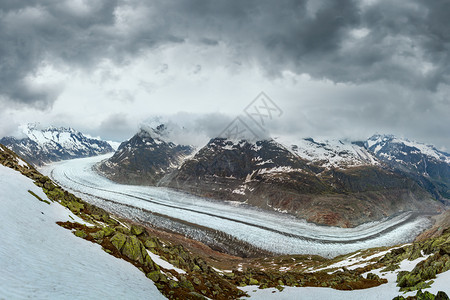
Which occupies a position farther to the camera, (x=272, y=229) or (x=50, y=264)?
(x=272, y=229)

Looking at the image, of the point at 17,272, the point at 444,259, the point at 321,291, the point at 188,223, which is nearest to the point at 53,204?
the point at 17,272

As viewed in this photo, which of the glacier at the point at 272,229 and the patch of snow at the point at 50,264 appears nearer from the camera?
the patch of snow at the point at 50,264

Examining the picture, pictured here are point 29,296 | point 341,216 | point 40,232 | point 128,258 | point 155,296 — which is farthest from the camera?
point 341,216

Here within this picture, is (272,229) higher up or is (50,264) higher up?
(50,264)

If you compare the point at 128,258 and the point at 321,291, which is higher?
the point at 128,258

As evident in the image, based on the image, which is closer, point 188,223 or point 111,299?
point 111,299

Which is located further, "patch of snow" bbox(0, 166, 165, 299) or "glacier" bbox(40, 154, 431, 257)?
"glacier" bbox(40, 154, 431, 257)

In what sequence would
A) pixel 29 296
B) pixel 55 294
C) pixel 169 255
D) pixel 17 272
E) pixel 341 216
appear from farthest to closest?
pixel 341 216 < pixel 169 255 < pixel 17 272 < pixel 55 294 < pixel 29 296

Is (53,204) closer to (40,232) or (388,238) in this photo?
(40,232)

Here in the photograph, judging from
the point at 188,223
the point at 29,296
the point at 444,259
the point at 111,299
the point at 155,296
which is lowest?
the point at 188,223

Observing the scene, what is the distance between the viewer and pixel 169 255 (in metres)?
38.1

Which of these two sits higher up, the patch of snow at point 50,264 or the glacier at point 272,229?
the patch of snow at point 50,264

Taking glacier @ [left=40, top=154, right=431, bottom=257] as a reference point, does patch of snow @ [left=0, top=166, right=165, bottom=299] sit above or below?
above

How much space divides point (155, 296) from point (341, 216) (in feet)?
662
